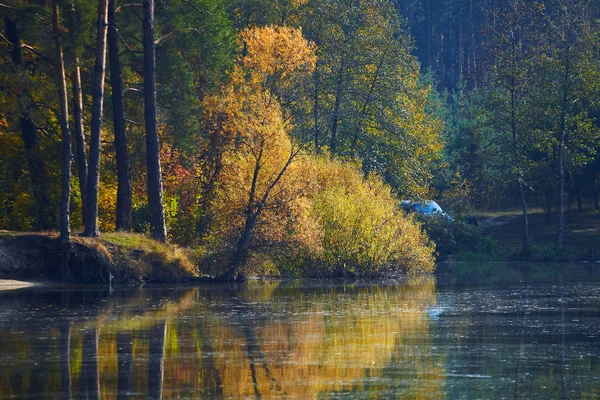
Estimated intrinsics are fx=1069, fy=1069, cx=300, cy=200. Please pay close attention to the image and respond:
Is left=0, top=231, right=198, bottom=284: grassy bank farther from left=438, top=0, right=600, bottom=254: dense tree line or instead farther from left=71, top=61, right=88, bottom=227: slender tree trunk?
left=438, top=0, right=600, bottom=254: dense tree line

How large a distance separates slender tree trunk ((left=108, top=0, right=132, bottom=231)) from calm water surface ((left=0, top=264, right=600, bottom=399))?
6.61 metres

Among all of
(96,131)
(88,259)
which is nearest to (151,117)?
(96,131)

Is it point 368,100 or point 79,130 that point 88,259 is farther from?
point 368,100

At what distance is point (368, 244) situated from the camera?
40.9 metres

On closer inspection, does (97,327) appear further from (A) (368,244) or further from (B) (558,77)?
(B) (558,77)

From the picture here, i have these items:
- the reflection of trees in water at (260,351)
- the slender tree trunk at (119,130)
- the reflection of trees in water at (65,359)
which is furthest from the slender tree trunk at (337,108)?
the reflection of trees in water at (65,359)

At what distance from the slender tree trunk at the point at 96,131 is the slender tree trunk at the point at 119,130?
2.07m

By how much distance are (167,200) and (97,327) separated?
19964mm

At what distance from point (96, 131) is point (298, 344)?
19463mm

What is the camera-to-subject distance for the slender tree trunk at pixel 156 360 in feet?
47.3

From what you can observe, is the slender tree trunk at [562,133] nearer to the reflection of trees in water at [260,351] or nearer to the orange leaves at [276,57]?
the orange leaves at [276,57]

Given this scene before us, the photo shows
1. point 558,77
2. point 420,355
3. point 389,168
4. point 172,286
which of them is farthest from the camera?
point 558,77

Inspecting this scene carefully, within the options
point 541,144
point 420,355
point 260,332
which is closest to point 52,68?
point 260,332

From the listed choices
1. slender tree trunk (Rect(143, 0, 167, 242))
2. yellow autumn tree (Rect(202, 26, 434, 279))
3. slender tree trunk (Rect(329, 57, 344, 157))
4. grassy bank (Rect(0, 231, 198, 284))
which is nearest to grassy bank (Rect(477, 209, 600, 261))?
slender tree trunk (Rect(329, 57, 344, 157))
